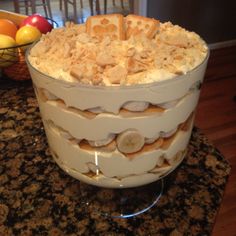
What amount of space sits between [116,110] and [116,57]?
0.29 feet

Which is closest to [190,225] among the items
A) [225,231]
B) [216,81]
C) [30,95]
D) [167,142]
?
[167,142]

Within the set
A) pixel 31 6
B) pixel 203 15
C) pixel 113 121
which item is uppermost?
pixel 113 121

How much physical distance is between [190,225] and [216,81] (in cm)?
202

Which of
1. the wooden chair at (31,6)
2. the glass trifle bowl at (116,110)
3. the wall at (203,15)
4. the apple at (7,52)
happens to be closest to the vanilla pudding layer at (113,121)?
the glass trifle bowl at (116,110)

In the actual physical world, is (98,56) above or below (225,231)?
above

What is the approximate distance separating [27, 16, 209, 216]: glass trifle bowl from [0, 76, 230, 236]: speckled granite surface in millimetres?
75

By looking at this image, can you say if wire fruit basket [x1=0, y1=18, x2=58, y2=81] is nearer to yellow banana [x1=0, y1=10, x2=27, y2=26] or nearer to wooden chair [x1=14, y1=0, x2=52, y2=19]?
yellow banana [x1=0, y1=10, x2=27, y2=26]

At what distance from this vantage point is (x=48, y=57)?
455mm

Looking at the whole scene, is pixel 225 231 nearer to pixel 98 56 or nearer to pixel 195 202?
pixel 195 202

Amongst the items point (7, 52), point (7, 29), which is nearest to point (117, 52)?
point (7, 52)

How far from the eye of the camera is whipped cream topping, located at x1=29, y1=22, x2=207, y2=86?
392mm

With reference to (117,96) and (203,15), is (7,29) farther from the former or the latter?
(203,15)

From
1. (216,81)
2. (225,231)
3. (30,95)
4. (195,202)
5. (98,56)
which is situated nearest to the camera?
(98,56)

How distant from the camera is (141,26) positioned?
528mm
